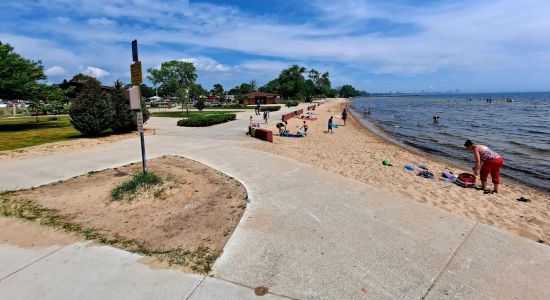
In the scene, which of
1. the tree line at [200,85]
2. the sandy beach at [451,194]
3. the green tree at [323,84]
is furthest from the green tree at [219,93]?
the sandy beach at [451,194]

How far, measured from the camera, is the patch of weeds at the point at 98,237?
15.2 feet

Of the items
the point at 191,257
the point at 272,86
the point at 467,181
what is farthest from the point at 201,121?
the point at 272,86

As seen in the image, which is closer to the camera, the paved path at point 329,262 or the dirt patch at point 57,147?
the paved path at point 329,262

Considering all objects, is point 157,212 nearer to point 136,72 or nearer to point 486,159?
point 136,72

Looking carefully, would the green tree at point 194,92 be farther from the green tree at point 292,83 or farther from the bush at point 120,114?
the bush at point 120,114

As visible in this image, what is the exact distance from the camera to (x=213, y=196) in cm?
752

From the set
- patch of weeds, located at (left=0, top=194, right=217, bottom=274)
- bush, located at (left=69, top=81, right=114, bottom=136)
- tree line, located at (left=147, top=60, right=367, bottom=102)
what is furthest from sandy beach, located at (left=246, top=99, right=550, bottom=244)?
tree line, located at (left=147, top=60, right=367, bottom=102)

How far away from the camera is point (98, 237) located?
17.7 feet

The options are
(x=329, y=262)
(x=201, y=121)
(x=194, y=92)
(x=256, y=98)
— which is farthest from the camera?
(x=194, y=92)

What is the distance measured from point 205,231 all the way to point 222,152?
25.3 ft

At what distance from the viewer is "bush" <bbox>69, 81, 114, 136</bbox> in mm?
17391

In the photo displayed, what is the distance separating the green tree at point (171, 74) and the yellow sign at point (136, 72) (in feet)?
284

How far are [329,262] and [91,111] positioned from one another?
1716cm

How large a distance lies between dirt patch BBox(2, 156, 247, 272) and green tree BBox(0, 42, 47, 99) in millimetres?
18188
